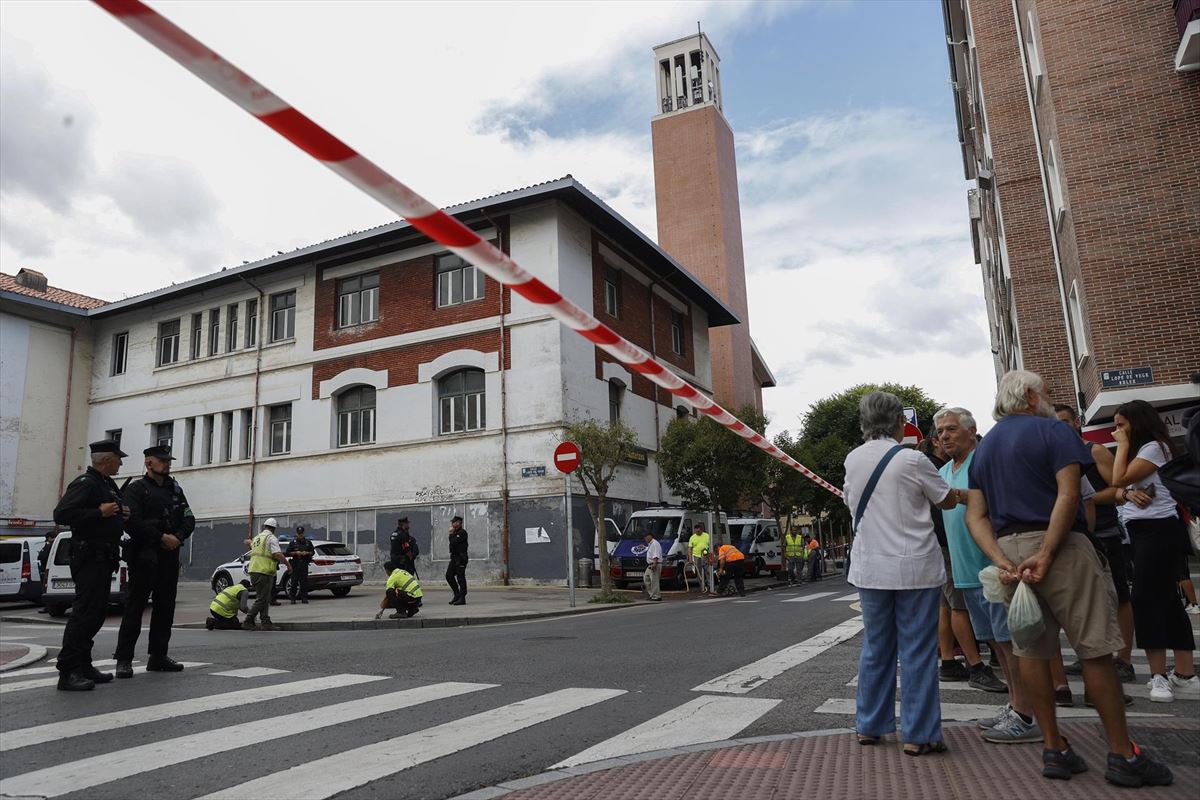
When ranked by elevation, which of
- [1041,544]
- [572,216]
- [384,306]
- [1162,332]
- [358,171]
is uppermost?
[572,216]

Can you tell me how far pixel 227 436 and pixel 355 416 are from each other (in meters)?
5.63

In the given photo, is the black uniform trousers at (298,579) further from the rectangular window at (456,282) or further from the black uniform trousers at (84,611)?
the black uniform trousers at (84,611)

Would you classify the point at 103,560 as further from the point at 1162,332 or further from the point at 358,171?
the point at 1162,332

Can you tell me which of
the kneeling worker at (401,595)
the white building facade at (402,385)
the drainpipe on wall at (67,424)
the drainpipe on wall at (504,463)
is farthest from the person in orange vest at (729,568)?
the drainpipe on wall at (67,424)

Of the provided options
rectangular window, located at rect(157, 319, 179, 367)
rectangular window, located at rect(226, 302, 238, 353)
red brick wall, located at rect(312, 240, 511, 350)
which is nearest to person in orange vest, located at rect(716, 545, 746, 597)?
red brick wall, located at rect(312, 240, 511, 350)

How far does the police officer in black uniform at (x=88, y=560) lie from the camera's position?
6.21m

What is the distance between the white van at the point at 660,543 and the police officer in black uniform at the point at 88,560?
1544 cm

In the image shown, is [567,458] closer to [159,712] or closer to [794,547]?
[159,712]

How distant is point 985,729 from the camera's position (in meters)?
4.30

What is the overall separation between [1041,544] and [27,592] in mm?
20652

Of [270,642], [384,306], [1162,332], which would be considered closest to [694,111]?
[384,306]

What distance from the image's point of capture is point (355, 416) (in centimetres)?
2673

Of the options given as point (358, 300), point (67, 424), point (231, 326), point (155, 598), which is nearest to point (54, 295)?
point (67, 424)

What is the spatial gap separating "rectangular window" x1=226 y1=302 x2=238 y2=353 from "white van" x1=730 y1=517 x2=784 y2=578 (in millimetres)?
18092
